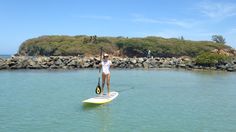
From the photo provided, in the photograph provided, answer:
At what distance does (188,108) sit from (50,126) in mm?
8362

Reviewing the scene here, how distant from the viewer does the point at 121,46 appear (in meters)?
111

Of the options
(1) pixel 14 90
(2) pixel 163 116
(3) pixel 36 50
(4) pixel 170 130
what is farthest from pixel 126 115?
(3) pixel 36 50

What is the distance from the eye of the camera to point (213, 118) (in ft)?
62.3

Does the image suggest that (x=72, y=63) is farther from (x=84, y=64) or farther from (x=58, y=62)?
(x=58, y=62)

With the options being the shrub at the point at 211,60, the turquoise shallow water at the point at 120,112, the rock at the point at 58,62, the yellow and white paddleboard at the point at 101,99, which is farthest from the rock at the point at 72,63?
the yellow and white paddleboard at the point at 101,99

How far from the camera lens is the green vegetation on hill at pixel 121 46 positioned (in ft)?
351

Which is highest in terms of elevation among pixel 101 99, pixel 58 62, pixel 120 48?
pixel 120 48

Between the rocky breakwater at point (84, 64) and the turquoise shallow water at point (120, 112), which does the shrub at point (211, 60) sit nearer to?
the rocky breakwater at point (84, 64)

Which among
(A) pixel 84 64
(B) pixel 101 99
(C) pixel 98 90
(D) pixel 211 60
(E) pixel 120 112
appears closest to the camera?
(E) pixel 120 112

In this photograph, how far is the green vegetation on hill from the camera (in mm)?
106938

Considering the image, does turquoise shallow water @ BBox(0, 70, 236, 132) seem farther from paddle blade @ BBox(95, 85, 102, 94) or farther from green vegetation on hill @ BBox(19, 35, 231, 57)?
green vegetation on hill @ BBox(19, 35, 231, 57)

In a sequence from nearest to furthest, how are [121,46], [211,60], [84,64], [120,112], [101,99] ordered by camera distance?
[120,112]
[101,99]
[84,64]
[211,60]
[121,46]

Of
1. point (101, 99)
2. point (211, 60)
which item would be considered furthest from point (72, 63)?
point (101, 99)

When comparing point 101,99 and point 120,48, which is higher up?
point 120,48
